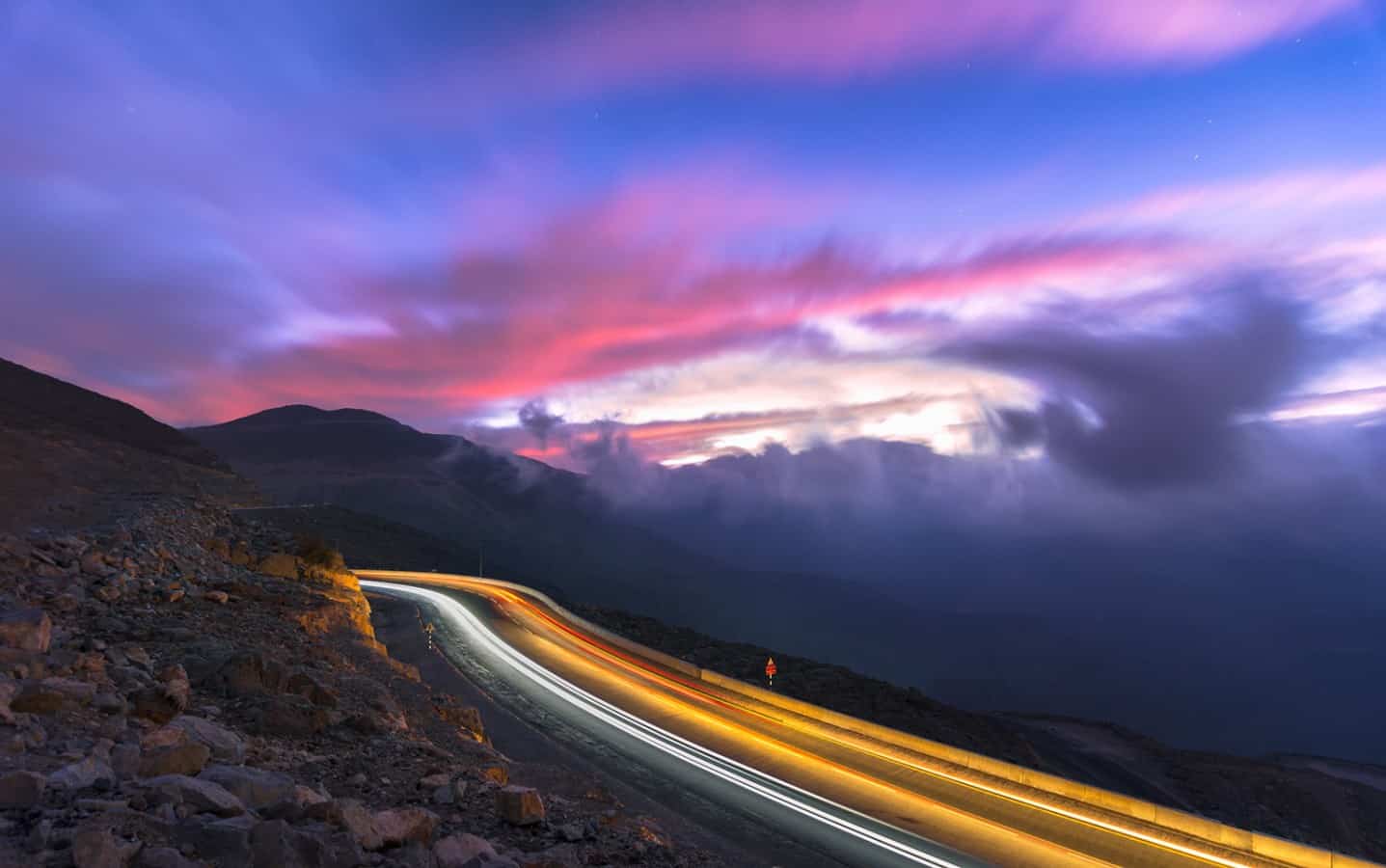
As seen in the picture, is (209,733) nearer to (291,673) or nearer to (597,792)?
(291,673)

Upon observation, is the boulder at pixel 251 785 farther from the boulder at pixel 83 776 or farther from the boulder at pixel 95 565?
the boulder at pixel 95 565

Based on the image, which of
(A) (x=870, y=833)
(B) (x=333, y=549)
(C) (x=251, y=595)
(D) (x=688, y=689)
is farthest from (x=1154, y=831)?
(B) (x=333, y=549)

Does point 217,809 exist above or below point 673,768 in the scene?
above

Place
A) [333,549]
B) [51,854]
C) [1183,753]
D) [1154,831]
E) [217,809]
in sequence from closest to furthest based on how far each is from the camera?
1. [51,854]
2. [217,809]
3. [1154,831]
4. [333,549]
5. [1183,753]

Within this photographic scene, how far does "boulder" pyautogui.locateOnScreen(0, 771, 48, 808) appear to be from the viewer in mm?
5262

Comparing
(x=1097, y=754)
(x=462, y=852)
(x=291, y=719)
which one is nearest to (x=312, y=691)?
(x=291, y=719)

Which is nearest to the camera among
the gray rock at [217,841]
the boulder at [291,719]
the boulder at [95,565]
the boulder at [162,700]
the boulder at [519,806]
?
the gray rock at [217,841]

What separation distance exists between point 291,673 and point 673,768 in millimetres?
11262

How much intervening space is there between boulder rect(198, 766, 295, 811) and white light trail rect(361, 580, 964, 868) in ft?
42.0

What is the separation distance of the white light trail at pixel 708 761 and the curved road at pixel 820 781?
1.9 inches

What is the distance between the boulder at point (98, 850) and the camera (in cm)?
450

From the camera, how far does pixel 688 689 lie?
98.1ft

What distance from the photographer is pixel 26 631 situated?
887 centimetres

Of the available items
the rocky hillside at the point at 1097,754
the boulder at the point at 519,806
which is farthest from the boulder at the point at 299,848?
the rocky hillside at the point at 1097,754
